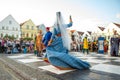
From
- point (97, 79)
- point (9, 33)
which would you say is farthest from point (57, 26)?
point (9, 33)

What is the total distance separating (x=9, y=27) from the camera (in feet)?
192

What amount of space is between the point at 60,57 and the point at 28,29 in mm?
60071

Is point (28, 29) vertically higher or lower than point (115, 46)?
higher

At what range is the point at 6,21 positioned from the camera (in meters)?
57.9

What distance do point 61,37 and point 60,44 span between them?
0.82 feet

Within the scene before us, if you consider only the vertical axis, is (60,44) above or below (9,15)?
below

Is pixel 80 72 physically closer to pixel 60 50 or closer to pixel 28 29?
pixel 60 50

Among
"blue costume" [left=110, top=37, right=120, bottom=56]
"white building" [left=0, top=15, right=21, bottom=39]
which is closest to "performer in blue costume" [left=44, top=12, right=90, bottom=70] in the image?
"blue costume" [left=110, top=37, right=120, bottom=56]

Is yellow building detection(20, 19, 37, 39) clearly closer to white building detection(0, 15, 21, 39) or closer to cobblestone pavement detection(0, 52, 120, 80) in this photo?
white building detection(0, 15, 21, 39)

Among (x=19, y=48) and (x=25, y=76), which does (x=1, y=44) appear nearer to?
(x=19, y=48)

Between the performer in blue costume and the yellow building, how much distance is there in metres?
58.5

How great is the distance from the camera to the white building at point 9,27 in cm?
5696

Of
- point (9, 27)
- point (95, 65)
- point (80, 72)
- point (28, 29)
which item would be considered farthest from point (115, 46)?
point (28, 29)

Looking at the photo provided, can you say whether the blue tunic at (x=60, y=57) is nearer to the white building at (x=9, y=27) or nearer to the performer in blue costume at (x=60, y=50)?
the performer in blue costume at (x=60, y=50)
